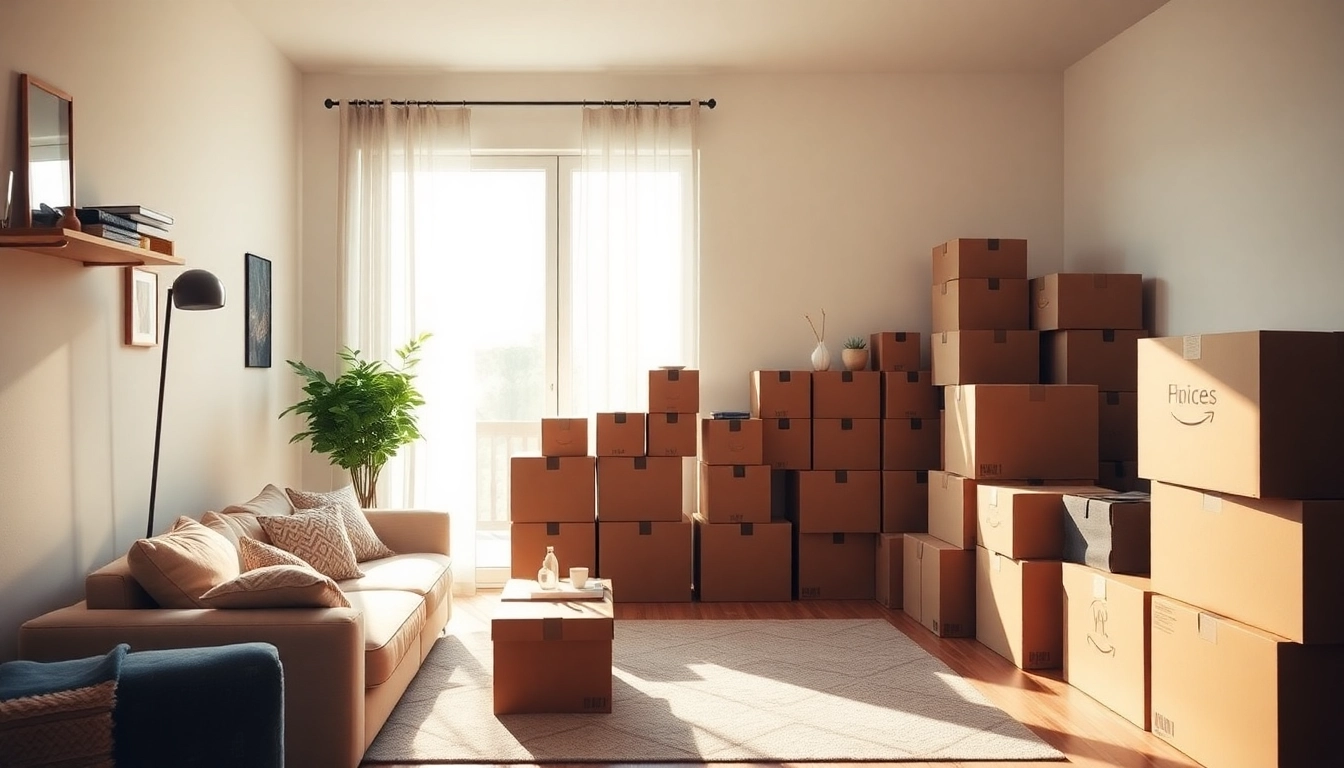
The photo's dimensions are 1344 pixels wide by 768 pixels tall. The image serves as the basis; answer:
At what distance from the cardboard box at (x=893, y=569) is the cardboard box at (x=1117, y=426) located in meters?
1.10

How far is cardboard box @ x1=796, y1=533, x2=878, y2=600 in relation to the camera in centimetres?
542

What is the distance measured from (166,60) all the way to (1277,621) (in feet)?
14.4

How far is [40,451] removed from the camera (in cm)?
309

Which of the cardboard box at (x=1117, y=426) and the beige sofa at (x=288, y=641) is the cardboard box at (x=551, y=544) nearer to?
the beige sofa at (x=288, y=641)

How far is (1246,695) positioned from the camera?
286 cm

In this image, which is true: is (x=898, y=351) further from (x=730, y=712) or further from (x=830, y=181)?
(x=730, y=712)

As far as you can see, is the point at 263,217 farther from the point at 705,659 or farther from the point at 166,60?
the point at 705,659

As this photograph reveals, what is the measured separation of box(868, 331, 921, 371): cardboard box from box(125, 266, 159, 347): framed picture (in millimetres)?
3541

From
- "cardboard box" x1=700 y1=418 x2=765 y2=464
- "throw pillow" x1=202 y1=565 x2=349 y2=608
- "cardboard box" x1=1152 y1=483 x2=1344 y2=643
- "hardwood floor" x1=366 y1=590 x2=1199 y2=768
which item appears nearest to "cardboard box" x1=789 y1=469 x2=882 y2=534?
"cardboard box" x1=700 y1=418 x2=765 y2=464

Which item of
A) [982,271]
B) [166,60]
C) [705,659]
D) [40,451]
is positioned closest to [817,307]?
[982,271]

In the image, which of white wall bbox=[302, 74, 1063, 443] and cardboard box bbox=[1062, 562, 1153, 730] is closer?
cardboard box bbox=[1062, 562, 1153, 730]

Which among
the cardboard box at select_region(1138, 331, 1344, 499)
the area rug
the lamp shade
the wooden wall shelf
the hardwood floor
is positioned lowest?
the hardwood floor

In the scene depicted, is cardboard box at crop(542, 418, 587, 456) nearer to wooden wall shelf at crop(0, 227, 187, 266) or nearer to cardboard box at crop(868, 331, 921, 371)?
cardboard box at crop(868, 331, 921, 371)

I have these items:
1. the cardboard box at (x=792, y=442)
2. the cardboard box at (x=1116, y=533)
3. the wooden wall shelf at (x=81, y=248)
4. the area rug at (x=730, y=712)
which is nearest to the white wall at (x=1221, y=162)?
the cardboard box at (x=1116, y=533)
